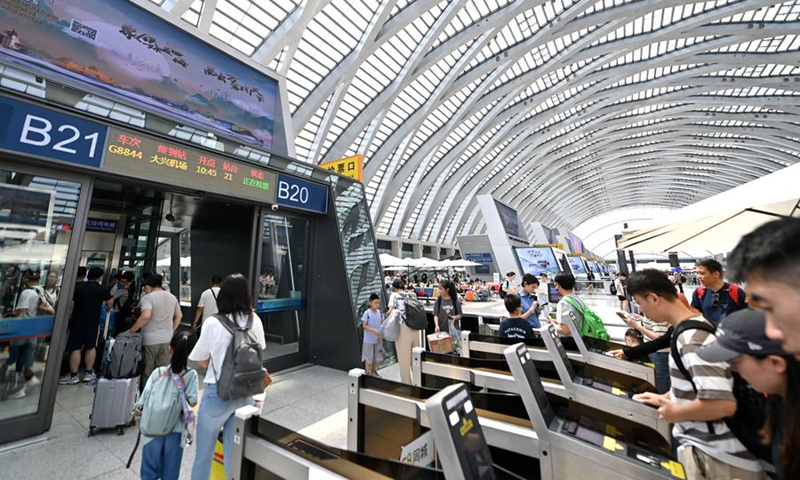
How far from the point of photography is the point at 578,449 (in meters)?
1.46

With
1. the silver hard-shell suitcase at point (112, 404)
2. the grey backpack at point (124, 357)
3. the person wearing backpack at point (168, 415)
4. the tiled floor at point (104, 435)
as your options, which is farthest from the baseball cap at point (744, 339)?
the silver hard-shell suitcase at point (112, 404)

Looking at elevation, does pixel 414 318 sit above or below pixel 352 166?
below

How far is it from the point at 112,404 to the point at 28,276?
5.07 feet

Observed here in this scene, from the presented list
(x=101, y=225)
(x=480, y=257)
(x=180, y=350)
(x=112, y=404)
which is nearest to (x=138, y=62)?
(x=101, y=225)

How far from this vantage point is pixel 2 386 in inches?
117

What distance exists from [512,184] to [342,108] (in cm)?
2855

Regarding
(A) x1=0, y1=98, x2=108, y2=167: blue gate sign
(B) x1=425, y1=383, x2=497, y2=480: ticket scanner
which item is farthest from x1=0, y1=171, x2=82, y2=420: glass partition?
(B) x1=425, y1=383, x2=497, y2=480: ticket scanner

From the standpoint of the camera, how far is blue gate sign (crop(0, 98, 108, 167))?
2893 millimetres

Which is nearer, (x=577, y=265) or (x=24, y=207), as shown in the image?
(x=24, y=207)

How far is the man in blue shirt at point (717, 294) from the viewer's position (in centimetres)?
353

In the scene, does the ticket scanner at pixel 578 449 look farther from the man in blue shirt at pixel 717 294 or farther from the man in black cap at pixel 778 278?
the man in blue shirt at pixel 717 294

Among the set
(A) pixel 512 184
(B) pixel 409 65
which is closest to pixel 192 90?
(B) pixel 409 65

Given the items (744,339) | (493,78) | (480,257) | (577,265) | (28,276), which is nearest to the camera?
(744,339)

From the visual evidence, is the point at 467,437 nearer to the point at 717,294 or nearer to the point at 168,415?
the point at 168,415
